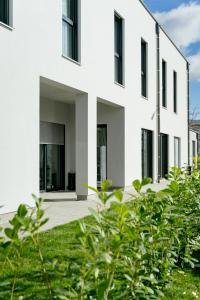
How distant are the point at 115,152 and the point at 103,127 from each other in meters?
1.36

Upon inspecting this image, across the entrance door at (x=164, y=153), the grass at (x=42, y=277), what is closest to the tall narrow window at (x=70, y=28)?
the grass at (x=42, y=277)

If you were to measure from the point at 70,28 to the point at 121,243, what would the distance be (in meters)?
10.5

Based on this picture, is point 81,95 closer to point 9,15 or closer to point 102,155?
point 9,15

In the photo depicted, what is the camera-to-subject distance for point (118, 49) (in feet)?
52.1

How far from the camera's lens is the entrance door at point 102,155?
16719 millimetres

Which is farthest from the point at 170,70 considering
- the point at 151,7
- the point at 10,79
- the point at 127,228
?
the point at 127,228

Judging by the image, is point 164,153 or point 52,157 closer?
point 52,157

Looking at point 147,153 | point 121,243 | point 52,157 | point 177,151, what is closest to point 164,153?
point 177,151

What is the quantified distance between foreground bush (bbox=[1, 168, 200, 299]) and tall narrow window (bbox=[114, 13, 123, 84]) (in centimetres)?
1119

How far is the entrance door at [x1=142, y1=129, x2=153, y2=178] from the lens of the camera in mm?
19203

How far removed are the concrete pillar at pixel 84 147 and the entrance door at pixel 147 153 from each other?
21.7 feet

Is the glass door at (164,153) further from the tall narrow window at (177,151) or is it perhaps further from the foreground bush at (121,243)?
the foreground bush at (121,243)

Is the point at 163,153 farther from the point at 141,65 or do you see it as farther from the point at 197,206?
the point at 197,206

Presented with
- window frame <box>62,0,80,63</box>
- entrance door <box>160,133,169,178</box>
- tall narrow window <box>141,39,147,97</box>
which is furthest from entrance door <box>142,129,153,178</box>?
window frame <box>62,0,80,63</box>
